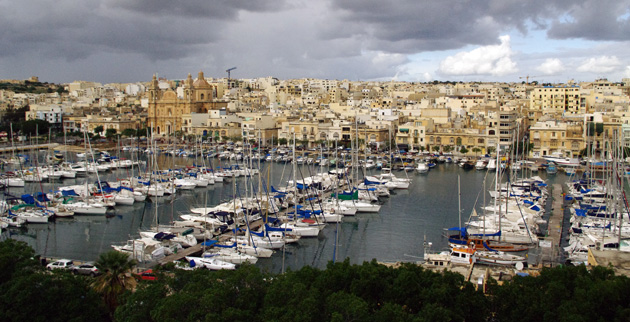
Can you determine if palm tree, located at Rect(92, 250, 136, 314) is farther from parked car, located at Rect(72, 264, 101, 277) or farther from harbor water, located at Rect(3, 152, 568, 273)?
harbor water, located at Rect(3, 152, 568, 273)

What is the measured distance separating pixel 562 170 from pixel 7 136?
4213cm

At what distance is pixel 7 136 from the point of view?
48.6 m

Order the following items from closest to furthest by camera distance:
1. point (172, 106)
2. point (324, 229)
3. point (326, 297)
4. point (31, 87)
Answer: point (326, 297) → point (324, 229) → point (172, 106) → point (31, 87)

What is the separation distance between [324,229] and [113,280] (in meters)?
10.1

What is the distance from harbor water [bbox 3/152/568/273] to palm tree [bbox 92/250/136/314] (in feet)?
16.8

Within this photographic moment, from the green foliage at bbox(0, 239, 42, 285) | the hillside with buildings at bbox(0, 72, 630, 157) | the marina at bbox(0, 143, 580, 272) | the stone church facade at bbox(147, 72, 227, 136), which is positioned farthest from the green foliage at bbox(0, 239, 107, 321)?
the stone church facade at bbox(147, 72, 227, 136)

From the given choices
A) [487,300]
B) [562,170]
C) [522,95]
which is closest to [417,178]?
[562,170]

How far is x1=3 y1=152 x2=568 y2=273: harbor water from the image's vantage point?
17094 millimetres

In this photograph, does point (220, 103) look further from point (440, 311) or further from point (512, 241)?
point (440, 311)

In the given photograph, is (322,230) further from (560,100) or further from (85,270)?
(560,100)

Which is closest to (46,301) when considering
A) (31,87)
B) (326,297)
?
(326,297)

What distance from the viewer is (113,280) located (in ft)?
35.0

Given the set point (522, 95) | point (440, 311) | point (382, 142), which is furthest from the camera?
point (522, 95)

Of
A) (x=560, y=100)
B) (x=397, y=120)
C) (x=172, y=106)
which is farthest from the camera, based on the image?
(x=172, y=106)
